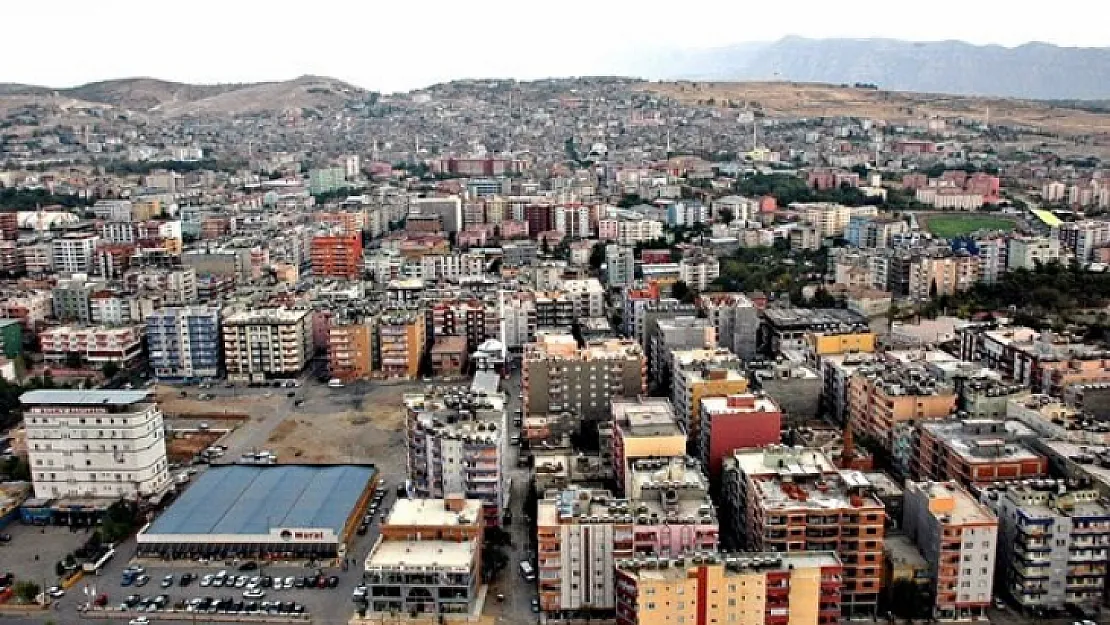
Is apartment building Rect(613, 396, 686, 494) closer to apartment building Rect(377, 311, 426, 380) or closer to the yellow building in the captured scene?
the yellow building

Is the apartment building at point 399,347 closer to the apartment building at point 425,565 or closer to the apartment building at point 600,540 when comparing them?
the apartment building at point 425,565

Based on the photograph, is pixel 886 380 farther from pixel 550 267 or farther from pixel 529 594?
pixel 550 267

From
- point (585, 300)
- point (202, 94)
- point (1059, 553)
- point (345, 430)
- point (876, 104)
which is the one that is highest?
point (202, 94)

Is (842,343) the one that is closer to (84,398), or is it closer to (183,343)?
(84,398)

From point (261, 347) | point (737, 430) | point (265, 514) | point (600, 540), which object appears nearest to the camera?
point (600, 540)

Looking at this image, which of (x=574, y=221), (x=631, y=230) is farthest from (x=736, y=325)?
(x=574, y=221)

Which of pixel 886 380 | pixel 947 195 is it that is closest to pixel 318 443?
pixel 886 380
